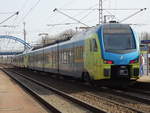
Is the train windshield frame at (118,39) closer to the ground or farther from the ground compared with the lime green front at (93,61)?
farther from the ground

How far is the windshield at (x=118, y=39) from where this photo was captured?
18438 millimetres

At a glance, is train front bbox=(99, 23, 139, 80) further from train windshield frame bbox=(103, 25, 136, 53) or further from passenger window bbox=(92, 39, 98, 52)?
passenger window bbox=(92, 39, 98, 52)

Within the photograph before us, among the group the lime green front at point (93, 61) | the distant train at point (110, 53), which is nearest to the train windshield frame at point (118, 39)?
the distant train at point (110, 53)

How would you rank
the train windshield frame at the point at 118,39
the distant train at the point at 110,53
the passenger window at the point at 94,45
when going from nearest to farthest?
the distant train at the point at 110,53 → the train windshield frame at the point at 118,39 → the passenger window at the point at 94,45

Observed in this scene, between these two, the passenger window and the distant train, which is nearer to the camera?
the distant train

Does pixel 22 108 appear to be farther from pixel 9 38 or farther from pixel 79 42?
pixel 9 38

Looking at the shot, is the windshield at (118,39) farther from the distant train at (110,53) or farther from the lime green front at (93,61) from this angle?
the lime green front at (93,61)

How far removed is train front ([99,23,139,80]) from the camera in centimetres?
1800

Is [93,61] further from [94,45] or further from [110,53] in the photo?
[110,53]

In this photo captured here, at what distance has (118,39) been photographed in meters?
18.7

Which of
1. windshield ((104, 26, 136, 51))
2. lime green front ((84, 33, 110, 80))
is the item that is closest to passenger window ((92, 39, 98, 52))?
lime green front ((84, 33, 110, 80))

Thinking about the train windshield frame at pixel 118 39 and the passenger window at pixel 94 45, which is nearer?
the train windshield frame at pixel 118 39

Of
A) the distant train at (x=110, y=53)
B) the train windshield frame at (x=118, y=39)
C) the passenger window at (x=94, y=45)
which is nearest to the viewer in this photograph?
the distant train at (x=110, y=53)

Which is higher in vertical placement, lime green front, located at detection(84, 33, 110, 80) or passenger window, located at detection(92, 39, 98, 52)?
passenger window, located at detection(92, 39, 98, 52)
